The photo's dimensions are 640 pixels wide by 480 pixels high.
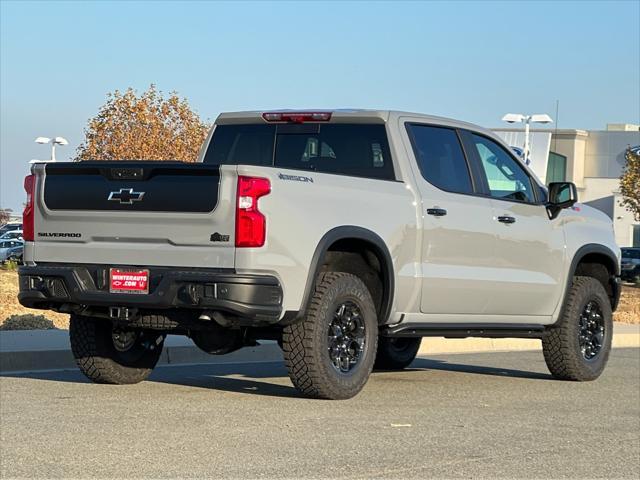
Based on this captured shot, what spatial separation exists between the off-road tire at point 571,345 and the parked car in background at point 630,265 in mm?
39658

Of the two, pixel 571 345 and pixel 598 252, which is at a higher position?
pixel 598 252

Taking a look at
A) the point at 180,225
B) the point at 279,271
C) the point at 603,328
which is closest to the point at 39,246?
the point at 180,225

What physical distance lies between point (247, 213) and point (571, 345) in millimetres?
4302

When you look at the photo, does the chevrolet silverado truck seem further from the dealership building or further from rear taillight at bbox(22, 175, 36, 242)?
the dealership building

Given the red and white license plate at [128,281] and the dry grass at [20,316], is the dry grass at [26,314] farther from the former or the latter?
the red and white license plate at [128,281]

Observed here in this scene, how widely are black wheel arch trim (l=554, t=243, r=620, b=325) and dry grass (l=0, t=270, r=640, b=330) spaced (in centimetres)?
709

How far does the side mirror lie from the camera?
38.6ft

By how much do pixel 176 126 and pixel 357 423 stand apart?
1716 inches

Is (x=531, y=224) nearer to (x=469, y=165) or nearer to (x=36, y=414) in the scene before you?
(x=469, y=165)

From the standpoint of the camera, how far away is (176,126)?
169ft

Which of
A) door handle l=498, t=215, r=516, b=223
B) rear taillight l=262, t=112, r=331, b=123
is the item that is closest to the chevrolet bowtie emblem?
rear taillight l=262, t=112, r=331, b=123

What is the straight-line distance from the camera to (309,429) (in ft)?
27.0

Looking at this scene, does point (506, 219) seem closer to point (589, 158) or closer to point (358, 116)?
point (358, 116)

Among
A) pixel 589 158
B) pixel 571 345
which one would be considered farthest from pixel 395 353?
pixel 589 158
